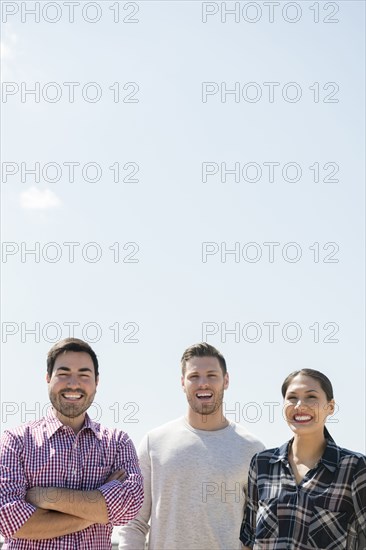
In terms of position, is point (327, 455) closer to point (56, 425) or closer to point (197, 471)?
point (197, 471)

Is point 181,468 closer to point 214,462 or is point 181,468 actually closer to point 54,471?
point 214,462

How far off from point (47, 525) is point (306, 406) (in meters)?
1.96

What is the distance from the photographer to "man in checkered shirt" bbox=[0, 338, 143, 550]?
16.6ft

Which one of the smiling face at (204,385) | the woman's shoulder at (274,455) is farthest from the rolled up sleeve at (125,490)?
the woman's shoulder at (274,455)

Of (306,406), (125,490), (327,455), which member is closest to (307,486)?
(327,455)

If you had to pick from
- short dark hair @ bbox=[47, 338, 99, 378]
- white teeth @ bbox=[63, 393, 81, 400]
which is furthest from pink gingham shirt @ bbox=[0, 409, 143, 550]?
short dark hair @ bbox=[47, 338, 99, 378]

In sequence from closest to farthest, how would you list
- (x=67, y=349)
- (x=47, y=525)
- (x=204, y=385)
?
(x=47, y=525), (x=67, y=349), (x=204, y=385)

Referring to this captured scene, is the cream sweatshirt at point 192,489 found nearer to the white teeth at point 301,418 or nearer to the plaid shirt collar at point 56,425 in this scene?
the plaid shirt collar at point 56,425

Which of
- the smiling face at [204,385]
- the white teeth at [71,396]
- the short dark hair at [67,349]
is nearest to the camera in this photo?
the white teeth at [71,396]

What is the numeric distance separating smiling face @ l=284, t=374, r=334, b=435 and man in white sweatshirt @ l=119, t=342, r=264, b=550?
3.12 ft

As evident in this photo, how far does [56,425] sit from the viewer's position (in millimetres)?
5453

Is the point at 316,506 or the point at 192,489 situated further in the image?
the point at 192,489

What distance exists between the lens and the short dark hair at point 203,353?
6.30 m

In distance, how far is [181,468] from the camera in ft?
19.7
